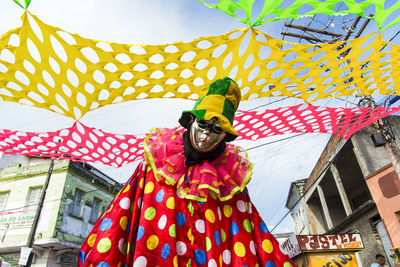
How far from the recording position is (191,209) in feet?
4.59

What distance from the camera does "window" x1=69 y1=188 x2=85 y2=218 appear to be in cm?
1241

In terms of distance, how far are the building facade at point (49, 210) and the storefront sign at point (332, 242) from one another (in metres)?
10.0

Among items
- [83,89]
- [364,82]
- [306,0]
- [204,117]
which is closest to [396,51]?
[364,82]

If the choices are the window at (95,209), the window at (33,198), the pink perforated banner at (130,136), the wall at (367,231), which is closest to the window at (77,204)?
the window at (95,209)

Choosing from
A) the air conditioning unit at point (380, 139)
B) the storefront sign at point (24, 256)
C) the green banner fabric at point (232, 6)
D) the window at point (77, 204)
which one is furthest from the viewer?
the window at point (77, 204)

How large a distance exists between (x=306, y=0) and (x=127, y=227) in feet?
7.02

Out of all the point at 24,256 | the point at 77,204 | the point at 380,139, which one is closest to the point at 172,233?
the point at 380,139

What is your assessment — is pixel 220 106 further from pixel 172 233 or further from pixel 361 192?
pixel 361 192

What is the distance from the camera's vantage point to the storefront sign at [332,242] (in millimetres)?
5504

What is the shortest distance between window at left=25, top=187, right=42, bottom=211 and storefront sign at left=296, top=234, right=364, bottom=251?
12.3m

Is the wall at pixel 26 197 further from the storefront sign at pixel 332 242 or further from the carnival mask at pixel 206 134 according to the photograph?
the carnival mask at pixel 206 134

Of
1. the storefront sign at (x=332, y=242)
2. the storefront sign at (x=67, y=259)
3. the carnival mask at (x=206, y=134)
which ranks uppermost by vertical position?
the storefront sign at (x=67, y=259)

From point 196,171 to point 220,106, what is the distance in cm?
43

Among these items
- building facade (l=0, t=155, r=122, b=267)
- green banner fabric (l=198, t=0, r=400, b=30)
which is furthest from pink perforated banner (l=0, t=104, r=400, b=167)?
building facade (l=0, t=155, r=122, b=267)
